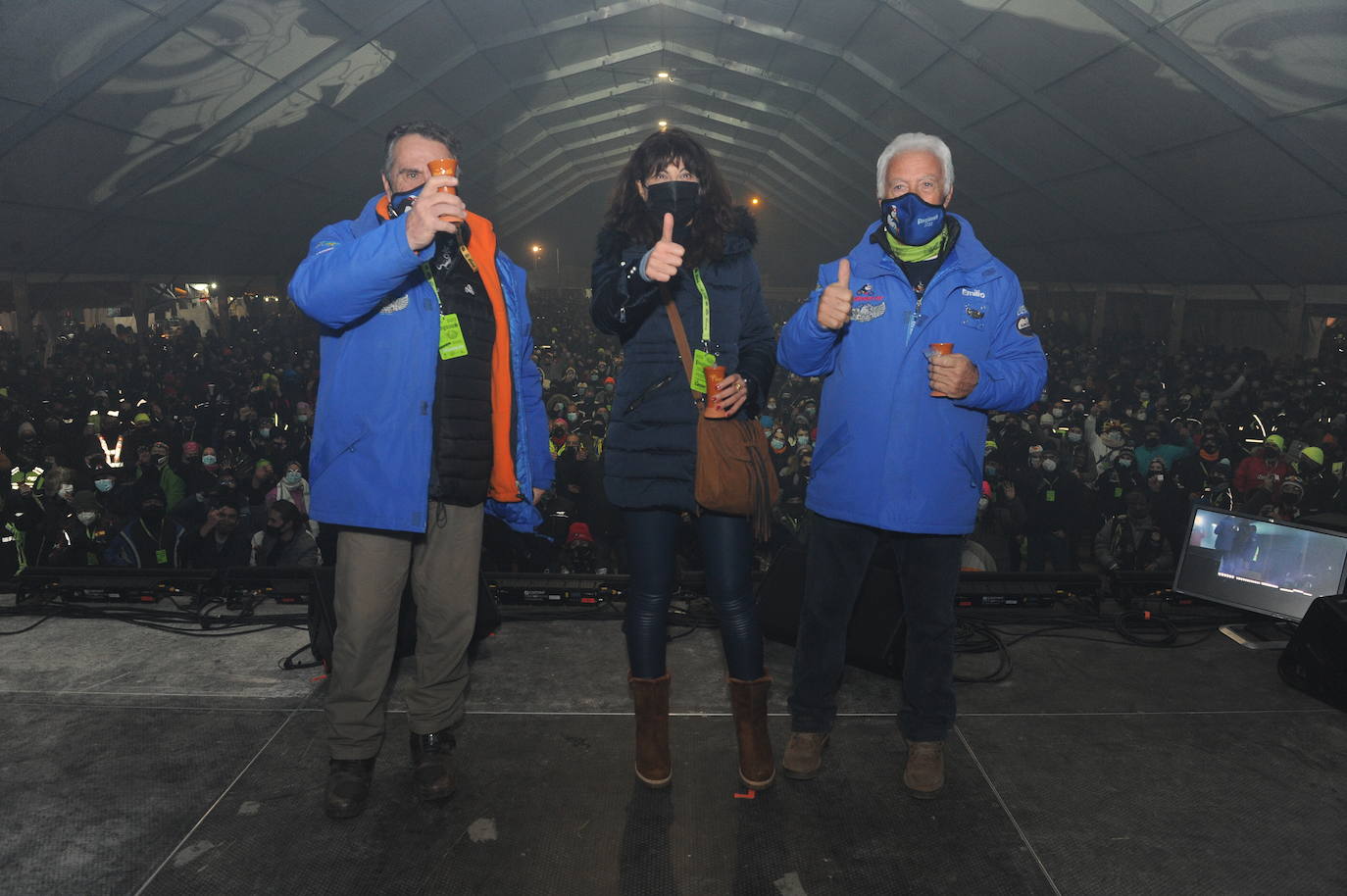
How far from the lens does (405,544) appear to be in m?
2.54

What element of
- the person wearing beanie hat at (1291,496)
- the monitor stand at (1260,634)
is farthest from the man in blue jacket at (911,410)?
the person wearing beanie hat at (1291,496)

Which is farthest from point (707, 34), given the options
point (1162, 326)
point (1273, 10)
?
point (1162, 326)

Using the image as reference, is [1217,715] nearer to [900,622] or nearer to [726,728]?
[900,622]

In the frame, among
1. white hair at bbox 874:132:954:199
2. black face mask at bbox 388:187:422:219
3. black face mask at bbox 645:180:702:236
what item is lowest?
black face mask at bbox 388:187:422:219

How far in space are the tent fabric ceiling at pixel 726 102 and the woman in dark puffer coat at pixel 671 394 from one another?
36.9 feet

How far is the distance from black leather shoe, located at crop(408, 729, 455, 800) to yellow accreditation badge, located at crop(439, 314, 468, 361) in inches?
46.5

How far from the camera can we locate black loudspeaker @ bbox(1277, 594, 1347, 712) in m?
3.08

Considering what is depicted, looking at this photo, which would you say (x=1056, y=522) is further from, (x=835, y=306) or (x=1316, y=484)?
(x=835, y=306)

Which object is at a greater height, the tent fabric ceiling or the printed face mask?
the tent fabric ceiling

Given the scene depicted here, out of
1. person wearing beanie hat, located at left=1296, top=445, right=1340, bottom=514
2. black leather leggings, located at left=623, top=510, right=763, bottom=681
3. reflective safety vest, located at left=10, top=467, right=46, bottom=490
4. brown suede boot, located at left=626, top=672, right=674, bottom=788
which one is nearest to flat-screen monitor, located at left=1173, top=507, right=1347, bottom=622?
black leather leggings, located at left=623, top=510, right=763, bottom=681

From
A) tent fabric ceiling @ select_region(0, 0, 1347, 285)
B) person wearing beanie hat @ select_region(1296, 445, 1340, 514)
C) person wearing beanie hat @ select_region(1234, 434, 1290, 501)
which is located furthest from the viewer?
tent fabric ceiling @ select_region(0, 0, 1347, 285)

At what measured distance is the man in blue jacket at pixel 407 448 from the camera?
2395 millimetres

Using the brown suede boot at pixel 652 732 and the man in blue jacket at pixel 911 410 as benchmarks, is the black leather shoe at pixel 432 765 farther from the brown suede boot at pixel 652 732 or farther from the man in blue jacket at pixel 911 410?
the man in blue jacket at pixel 911 410

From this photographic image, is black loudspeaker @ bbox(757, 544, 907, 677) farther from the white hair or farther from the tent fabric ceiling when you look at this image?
the tent fabric ceiling
